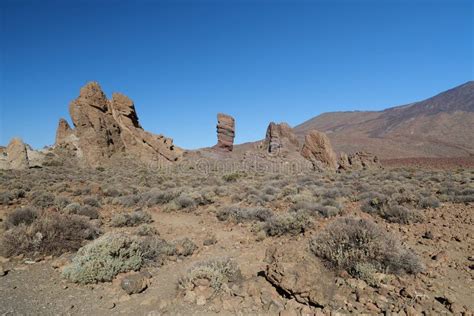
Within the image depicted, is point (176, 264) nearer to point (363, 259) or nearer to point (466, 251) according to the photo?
point (363, 259)

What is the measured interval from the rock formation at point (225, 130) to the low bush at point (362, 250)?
3550cm

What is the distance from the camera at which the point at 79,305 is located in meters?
3.67

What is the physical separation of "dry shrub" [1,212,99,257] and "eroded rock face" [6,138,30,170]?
21038mm

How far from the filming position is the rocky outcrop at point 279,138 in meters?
31.6

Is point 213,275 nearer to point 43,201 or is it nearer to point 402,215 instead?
point 402,215

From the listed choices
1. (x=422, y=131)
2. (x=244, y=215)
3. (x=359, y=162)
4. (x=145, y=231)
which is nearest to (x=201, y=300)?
(x=145, y=231)

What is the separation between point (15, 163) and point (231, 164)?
1972 cm

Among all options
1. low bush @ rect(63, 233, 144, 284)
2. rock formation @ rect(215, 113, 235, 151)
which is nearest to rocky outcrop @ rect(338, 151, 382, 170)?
rock formation @ rect(215, 113, 235, 151)

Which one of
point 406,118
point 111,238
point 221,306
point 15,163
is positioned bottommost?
point 221,306

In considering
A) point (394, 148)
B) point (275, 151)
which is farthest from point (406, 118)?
point (275, 151)

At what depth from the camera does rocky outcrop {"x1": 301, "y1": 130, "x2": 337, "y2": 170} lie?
2945 centimetres

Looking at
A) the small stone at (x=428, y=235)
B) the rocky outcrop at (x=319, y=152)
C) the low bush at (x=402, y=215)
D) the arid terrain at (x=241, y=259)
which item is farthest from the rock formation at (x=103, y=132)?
the small stone at (x=428, y=235)

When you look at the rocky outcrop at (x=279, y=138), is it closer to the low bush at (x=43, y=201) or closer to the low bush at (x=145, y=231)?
the low bush at (x=43, y=201)

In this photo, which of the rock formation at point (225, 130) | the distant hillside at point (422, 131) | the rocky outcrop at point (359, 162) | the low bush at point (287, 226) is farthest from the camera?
the distant hillside at point (422, 131)
